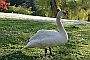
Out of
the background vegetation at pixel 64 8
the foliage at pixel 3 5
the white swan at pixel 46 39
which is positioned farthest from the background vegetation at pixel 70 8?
the white swan at pixel 46 39

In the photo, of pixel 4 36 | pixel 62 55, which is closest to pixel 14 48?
pixel 62 55

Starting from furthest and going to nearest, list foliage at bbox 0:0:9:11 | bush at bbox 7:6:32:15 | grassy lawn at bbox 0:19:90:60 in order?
bush at bbox 7:6:32:15 < foliage at bbox 0:0:9:11 < grassy lawn at bbox 0:19:90:60

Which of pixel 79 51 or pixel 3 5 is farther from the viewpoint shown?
pixel 3 5

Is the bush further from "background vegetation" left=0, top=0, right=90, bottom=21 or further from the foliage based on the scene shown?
the foliage

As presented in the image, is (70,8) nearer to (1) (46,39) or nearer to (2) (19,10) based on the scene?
(2) (19,10)

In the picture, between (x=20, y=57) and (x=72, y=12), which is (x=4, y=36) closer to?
(x=20, y=57)

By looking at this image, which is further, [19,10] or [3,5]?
[19,10]

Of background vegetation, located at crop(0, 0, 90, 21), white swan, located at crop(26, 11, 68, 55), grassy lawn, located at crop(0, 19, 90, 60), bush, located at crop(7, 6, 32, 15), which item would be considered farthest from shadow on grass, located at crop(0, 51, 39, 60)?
bush, located at crop(7, 6, 32, 15)

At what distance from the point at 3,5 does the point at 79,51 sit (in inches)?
556

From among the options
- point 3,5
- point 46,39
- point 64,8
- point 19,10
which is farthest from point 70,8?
point 46,39

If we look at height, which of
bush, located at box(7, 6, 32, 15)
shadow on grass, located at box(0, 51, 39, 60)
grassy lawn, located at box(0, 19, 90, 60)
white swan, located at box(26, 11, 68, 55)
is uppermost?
white swan, located at box(26, 11, 68, 55)

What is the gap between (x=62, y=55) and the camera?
840cm

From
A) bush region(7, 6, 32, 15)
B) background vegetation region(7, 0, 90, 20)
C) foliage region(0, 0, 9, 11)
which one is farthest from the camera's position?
bush region(7, 6, 32, 15)

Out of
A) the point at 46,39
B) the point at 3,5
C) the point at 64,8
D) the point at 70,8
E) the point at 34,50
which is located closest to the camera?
the point at 46,39
